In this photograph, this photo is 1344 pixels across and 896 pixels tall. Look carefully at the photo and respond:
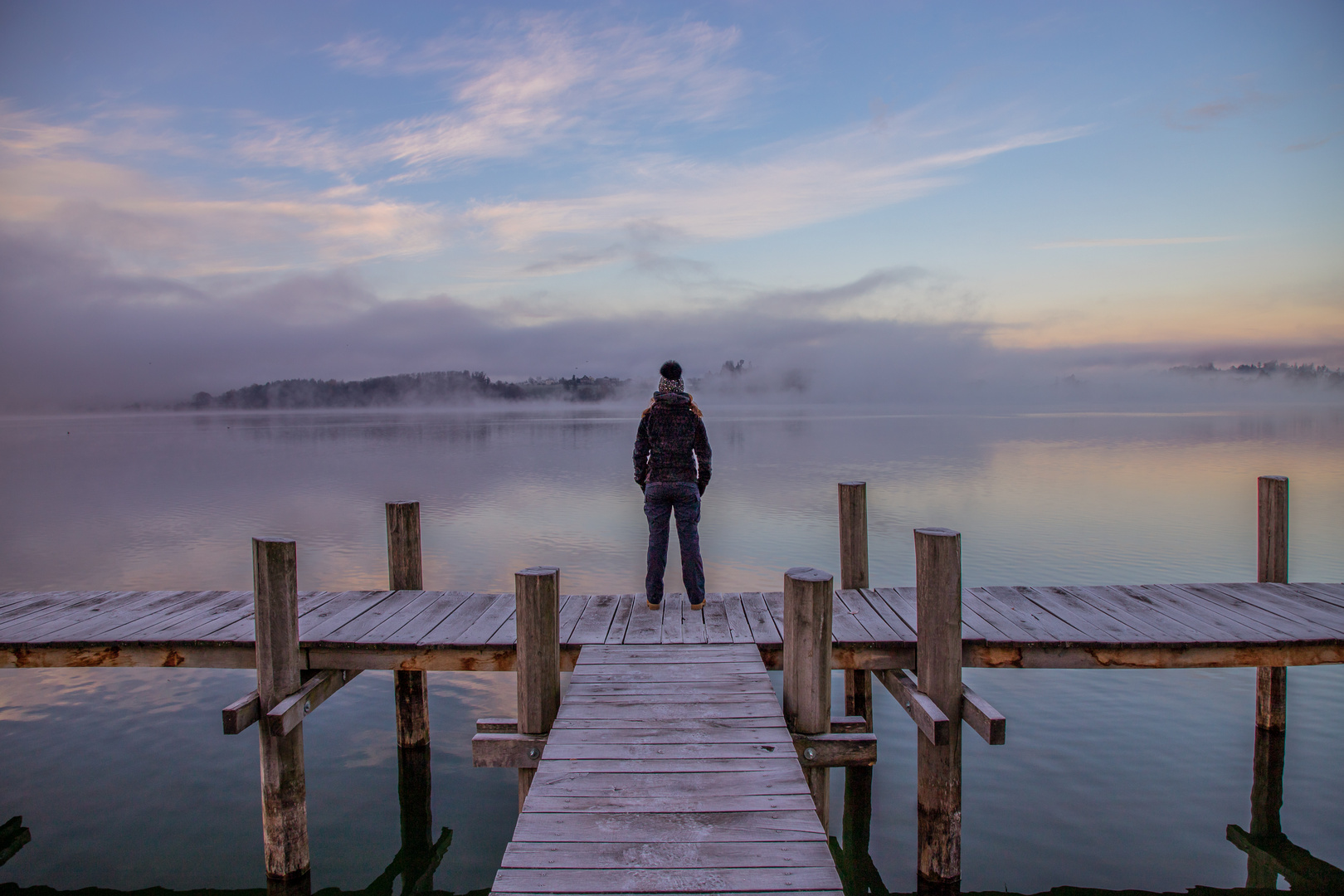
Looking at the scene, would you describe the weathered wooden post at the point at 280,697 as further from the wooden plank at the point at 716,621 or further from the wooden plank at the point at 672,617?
the wooden plank at the point at 716,621

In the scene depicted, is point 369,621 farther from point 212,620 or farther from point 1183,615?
point 1183,615

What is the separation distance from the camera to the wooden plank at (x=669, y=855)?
11.7 ft

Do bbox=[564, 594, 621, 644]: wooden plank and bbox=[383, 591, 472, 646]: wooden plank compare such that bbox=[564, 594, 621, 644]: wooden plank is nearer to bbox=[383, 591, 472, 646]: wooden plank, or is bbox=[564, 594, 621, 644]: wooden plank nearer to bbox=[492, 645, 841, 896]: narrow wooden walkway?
bbox=[492, 645, 841, 896]: narrow wooden walkway

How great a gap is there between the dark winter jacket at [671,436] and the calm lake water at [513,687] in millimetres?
4372

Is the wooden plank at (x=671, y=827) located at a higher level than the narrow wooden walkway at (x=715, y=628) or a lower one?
lower

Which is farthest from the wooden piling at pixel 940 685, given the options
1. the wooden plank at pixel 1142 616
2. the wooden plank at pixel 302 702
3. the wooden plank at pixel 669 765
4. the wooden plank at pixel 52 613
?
the wooden plank at pixel 52 613

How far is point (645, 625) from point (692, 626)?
1.51ft

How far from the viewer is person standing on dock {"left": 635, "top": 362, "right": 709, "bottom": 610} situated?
7.10 m

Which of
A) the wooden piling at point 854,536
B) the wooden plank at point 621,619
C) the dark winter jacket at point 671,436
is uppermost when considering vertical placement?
the dark winter jacket at point 671,436

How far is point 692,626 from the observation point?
707cm

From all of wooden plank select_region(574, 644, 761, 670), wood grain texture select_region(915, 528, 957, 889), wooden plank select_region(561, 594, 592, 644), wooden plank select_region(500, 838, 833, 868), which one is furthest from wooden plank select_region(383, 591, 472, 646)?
wood grain texture select_region(915, 528, 957, 889)

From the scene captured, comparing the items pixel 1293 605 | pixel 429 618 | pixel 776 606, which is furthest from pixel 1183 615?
pixel 429 618

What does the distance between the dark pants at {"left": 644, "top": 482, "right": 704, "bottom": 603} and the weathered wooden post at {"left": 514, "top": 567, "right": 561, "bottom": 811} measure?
1.79m

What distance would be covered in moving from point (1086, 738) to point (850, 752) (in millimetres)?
5829
